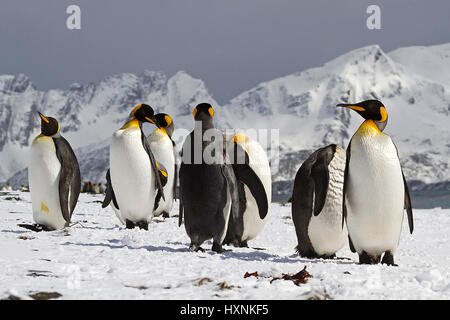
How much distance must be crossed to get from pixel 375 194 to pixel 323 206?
0.70 metres

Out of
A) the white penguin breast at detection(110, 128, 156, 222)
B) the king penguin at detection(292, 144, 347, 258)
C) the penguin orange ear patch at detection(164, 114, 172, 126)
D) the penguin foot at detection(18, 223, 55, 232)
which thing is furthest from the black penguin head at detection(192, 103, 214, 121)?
the penguin orange ear patch at detection(164, 114, 172, 126)

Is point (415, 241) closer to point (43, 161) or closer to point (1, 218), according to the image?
point (43, 161)

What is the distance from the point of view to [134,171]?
27.2 feet

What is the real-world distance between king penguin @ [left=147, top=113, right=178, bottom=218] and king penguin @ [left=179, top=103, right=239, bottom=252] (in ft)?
16.4

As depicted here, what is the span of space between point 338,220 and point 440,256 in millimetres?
2529

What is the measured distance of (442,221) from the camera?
538 inches

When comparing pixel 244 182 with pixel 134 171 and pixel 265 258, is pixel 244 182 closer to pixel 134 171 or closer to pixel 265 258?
pixel 265 258

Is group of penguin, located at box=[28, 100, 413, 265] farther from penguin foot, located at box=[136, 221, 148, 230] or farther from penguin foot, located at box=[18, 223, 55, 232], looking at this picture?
penguin foot, located at box=[136, 221, 148, 230]

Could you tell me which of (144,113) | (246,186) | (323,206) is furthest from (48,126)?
(323,206)

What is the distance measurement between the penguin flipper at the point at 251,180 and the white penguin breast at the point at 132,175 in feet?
6.03

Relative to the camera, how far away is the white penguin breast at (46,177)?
7.98 m
